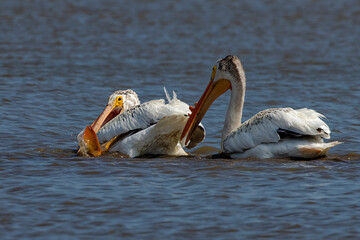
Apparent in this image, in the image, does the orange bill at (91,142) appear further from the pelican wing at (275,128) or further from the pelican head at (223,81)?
the pelican wing at (275,128)

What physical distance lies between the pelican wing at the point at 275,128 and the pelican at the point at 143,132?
60 centimetres

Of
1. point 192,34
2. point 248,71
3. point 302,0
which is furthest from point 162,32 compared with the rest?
point 302,0

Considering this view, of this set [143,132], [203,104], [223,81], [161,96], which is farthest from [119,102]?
[161,96]

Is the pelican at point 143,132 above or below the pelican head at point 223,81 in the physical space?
below

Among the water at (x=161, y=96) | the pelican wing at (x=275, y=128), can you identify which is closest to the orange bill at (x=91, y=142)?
the water at (x=161, y=96)

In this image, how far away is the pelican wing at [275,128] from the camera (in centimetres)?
674

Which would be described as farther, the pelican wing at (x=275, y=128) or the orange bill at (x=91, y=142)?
the orange bill at (x=91, y=142)

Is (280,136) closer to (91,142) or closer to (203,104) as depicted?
(203,104)

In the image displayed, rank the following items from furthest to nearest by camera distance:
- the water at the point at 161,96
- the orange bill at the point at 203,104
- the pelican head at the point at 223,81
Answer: the pelican head at the point at 223,81, the orange bill at the point at 203,104, the water at the point at 161,96

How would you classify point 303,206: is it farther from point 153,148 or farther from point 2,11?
point 2,11

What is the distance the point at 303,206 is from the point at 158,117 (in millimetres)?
2209

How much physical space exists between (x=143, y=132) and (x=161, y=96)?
140 inches

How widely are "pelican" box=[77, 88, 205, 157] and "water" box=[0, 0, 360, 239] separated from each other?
24 centimetres

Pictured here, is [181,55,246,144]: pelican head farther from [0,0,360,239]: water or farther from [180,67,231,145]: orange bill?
[0,0,360,239]: water
